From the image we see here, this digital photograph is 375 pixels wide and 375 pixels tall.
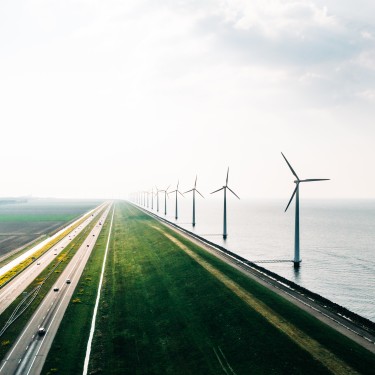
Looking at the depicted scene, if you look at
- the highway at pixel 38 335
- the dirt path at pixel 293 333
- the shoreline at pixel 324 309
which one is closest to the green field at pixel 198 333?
the dirt path at pixel 293 333

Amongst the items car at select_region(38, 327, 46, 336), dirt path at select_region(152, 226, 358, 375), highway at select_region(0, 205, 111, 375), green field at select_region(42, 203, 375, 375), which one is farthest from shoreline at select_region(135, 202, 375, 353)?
car at select_region(38, 327, 46, 336)

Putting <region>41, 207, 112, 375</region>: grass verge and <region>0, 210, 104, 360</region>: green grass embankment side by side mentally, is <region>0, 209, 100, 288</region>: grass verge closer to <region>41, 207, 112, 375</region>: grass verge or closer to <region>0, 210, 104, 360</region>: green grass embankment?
<region>0, 210, 104, 360</region>: green grass embankment

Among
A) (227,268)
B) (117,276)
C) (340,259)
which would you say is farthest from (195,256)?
(340,259)

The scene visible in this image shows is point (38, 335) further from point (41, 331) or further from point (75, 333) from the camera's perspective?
point (75, 333)

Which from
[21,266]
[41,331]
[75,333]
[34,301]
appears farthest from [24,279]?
[75,333]

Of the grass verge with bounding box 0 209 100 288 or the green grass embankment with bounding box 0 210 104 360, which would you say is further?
the grass verge with bounding box 0 209 100 288

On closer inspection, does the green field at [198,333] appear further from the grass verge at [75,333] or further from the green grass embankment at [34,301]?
the green grass embankment at [34,301]

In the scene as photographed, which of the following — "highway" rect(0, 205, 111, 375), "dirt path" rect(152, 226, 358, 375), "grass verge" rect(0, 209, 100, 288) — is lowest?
"highway" rect(0, 205, 111, 375)
